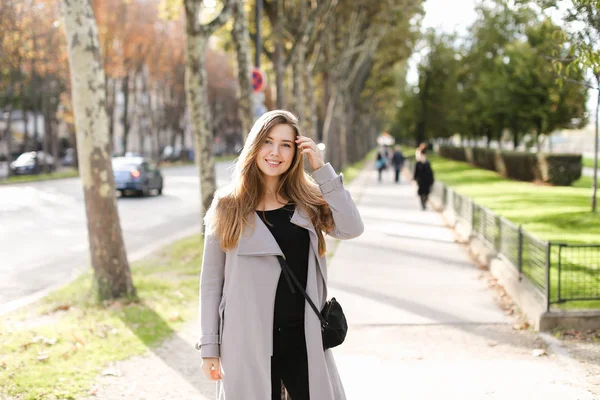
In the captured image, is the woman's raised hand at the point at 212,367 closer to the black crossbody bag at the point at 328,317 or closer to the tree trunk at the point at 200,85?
the black crossbody bag at the point at 328,317

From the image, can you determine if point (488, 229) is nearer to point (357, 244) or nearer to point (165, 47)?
point (357, 244)

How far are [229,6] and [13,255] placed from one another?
570 cm

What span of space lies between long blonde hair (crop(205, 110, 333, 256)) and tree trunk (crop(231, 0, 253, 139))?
1073 cm

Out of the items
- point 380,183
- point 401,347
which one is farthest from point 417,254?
point 380,183

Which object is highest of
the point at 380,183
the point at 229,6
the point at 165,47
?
the point at 165,47

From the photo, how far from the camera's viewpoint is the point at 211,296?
3314mm

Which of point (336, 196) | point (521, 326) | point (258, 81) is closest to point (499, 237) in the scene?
point (521, 326)

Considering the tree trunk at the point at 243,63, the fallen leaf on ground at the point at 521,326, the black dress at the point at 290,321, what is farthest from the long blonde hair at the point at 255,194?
the tree trunk at the point at 243,63

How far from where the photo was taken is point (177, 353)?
21.2 ft

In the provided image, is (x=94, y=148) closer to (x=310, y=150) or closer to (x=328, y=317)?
(x=310, y=150)

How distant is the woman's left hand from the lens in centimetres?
333

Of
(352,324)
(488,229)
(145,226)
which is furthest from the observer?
(145,226)

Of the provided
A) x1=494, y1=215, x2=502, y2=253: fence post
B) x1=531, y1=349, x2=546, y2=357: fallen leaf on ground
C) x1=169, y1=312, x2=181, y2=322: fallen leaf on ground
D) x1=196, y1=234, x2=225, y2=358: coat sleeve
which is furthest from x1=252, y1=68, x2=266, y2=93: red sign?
x1=196, y1=234, x2=225, y2=358: coat sleeve

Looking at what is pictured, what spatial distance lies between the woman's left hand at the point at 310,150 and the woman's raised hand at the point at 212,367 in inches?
38.9
